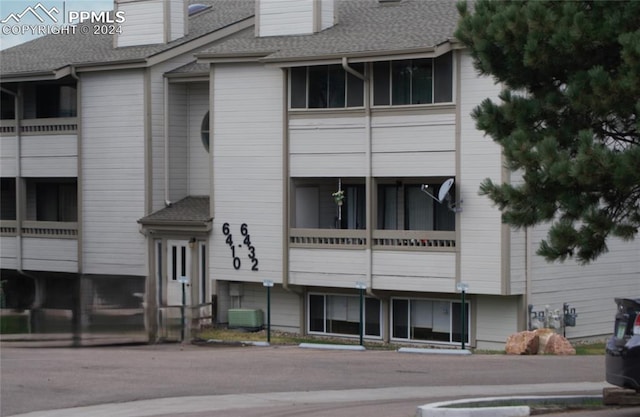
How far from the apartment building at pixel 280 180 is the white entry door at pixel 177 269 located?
54 millimetres

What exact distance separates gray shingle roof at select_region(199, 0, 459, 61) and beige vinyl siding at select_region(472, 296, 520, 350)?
618 cm

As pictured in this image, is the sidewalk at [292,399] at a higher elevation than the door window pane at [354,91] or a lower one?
lower

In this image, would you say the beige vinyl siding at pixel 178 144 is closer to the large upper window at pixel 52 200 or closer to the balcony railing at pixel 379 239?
the large upper window at pixel 52 200

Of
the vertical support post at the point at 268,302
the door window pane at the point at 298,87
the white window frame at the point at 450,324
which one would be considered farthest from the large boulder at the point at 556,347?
the door window pane at the point at 298,87

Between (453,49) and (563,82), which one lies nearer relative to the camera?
(563,82)

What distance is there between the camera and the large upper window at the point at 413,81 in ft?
94.3

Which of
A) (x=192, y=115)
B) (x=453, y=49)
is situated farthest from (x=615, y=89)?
(x=192, y=115)

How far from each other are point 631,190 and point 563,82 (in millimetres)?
1761

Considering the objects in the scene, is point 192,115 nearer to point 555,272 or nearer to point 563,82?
point 555,272

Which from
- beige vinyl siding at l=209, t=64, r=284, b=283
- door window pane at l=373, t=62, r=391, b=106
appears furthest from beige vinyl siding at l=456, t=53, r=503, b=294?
beige vinyl siding at l=209, t=64, r=284, b=283

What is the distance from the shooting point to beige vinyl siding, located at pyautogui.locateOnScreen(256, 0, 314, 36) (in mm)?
32375

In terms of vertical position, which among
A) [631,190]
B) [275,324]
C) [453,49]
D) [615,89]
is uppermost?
[453,49]

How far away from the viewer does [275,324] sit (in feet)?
105

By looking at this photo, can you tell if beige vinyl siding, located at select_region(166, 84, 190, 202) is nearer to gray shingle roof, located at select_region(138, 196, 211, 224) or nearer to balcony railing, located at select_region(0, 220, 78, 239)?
gray shingle roof, located at select_region(138, 196, 211, 224)
